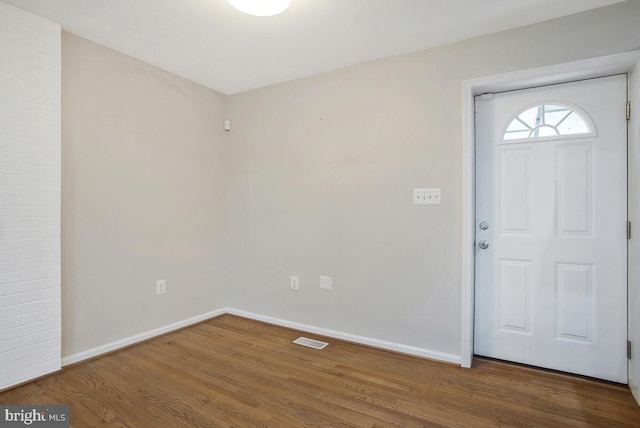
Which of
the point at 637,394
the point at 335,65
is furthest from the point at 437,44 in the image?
the point at 637,394

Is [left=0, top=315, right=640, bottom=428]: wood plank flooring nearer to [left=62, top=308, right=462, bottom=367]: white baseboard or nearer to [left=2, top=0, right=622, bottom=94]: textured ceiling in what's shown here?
[left=62, top=308, right=462, bottom=367]: white baseboard

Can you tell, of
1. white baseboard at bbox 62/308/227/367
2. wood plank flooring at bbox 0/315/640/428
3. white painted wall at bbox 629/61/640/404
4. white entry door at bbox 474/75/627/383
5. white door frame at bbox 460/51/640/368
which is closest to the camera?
wood plank flooring at bbox 0/315/640/428

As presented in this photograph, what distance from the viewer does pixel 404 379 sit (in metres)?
2.29

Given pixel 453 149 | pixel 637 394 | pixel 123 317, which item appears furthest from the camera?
pixel 123 317

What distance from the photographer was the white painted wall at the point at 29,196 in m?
2.09

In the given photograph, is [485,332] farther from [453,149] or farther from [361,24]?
[361,24]

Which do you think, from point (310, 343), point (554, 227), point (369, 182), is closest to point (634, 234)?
point (554, 227)

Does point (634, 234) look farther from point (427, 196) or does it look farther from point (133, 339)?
point (133, 339)

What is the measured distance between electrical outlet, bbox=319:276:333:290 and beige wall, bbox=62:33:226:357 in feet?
4.14

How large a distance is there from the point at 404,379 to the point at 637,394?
4.38 ft

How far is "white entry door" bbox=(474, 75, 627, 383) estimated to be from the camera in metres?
2.20

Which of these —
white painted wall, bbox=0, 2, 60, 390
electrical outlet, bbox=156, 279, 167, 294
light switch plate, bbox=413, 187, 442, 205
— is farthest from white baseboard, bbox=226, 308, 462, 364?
white painted wall, bbox=0, 2, 60, 390

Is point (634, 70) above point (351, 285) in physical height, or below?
above

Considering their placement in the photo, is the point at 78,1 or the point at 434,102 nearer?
the point at 78,1
